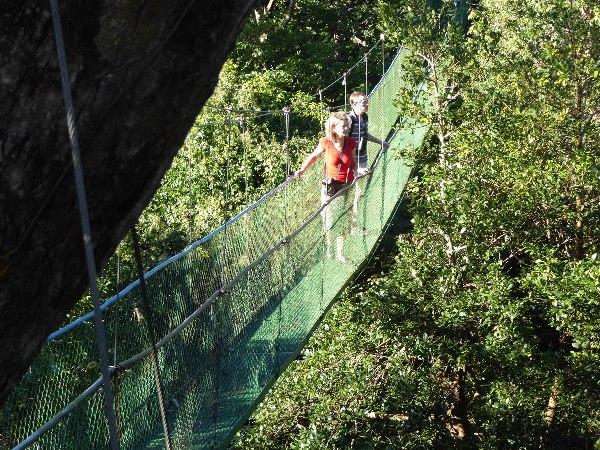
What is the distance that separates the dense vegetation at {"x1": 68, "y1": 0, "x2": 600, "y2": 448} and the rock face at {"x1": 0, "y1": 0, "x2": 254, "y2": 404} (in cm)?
445

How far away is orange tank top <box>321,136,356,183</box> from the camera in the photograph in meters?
5.16

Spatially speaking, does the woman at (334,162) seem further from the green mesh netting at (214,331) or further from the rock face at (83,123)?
the rock face at (83,123)

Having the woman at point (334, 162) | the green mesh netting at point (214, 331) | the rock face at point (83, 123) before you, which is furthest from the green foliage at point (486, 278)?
the rock face at point (83, 123)

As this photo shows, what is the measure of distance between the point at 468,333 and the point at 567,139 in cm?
129

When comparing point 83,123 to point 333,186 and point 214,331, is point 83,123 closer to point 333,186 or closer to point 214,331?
point 214,331

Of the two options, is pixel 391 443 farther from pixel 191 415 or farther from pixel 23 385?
pixel 23 385

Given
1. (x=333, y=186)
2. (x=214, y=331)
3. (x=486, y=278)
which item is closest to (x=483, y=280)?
(x=486, y=278)

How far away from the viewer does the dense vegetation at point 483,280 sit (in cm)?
575

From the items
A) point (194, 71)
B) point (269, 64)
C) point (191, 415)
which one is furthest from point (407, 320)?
point (269, 64)

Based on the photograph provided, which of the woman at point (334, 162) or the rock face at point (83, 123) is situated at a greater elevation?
the rock face at point (83, 123)

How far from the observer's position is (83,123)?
41.4 inches

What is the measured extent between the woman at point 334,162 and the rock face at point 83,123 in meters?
3.88

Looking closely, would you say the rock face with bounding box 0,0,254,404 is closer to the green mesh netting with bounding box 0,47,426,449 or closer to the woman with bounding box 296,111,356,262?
the green mesh netting with bounding box 0,47,426,449

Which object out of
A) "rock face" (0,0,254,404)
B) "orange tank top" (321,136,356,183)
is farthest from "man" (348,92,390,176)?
"rock face" (0,0,254,404)
